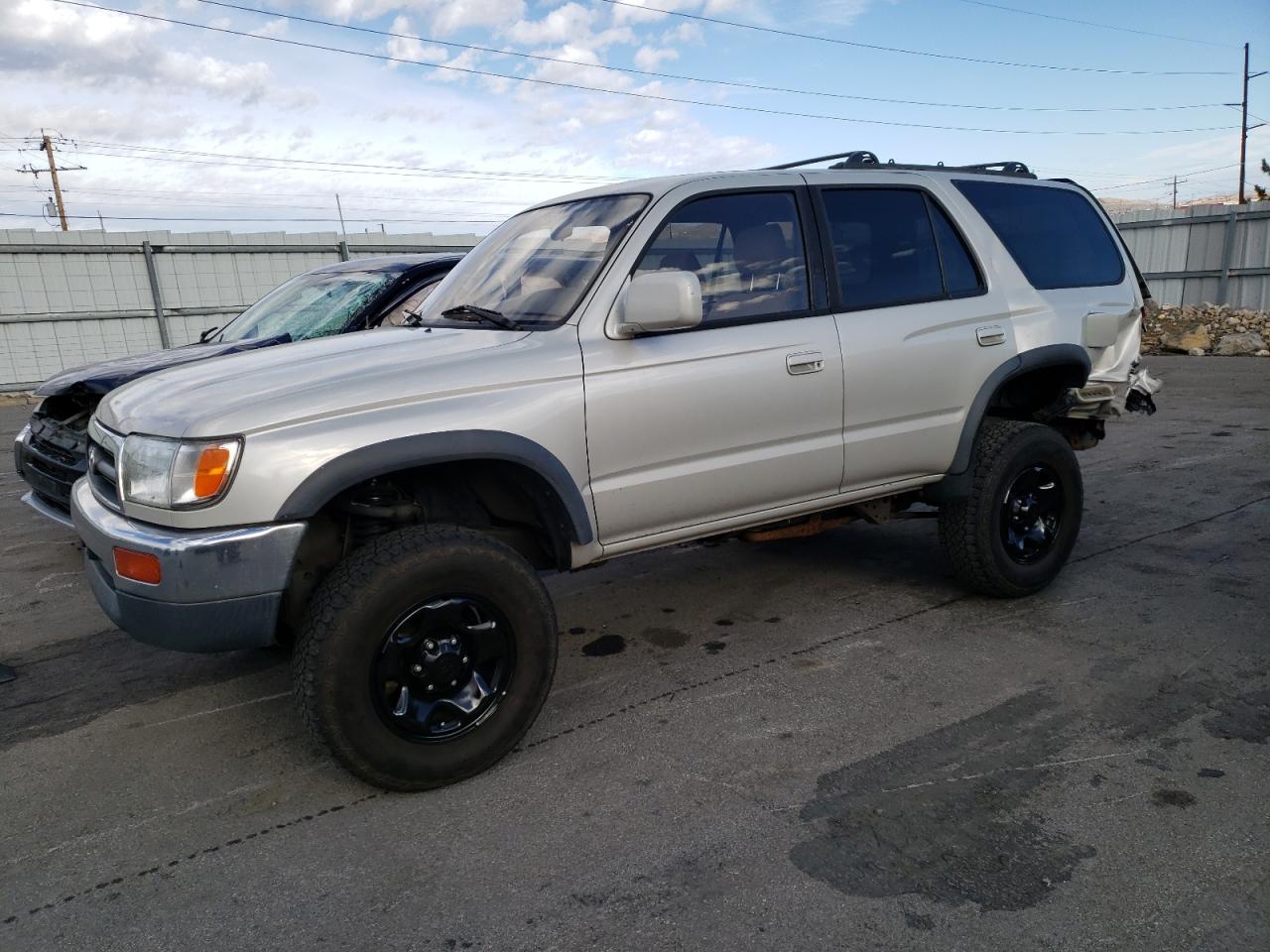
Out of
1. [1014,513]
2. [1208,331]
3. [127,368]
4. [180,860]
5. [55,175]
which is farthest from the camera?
[55,175]

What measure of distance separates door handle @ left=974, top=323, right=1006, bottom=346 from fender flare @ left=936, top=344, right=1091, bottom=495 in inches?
4.6

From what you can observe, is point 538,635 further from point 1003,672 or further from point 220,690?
point 1003,672

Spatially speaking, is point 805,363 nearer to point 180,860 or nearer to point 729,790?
point 729,790

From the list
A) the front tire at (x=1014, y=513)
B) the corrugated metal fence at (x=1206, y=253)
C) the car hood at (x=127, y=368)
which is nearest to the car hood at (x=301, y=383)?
the car hood at (x=127, y=368)

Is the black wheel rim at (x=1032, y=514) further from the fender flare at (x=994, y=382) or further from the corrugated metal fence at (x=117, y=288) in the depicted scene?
the corrugated metal fence at (x=117, y=288)

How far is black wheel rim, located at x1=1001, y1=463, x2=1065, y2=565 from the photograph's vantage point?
4.50 m

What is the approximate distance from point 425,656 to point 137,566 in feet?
2.94

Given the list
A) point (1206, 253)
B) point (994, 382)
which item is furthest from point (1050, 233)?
point (1206, 253)

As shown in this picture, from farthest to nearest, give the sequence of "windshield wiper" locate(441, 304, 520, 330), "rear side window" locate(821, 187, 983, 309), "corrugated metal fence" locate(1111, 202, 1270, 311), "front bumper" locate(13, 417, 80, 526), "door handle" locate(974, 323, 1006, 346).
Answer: "corrugated metal fence" locate(1111, 202, 1270, 311) < "front bumper" locate(13, 417, 80, 526) < "door handle" locate(974, 323, 1006, 346) < "rear side window" locate(821, 187, 983, 309) < "windshield wiper" locate(441, 304, 520, 330)

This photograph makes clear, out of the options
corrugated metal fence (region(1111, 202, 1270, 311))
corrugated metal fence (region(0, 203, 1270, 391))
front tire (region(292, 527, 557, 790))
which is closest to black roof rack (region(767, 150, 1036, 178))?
front tire (region(292, 527, 557, 790))

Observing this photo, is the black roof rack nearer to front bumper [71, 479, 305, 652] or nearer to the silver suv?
the silver suv

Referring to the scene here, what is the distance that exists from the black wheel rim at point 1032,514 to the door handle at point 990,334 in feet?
2.13

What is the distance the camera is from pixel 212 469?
9.04 feet

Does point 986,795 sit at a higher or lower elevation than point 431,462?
lower
